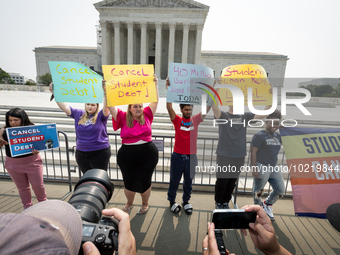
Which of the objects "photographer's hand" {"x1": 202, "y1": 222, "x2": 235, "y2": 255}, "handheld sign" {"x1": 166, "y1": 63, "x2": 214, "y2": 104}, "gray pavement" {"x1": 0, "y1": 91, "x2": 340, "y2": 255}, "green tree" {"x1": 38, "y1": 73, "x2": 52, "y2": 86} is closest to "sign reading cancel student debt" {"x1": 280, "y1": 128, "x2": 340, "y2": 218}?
"gray pavement" {"x1": 0, "y1": 91, "x2": 340, "y2": 255}

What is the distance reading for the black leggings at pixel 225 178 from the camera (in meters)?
2.79

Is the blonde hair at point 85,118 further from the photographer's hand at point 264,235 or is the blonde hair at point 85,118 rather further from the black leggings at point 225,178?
the photographer's hand at point 264,235

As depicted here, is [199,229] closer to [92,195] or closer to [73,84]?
[92,195]

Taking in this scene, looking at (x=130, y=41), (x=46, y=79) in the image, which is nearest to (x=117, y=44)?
(x=130, y=41)

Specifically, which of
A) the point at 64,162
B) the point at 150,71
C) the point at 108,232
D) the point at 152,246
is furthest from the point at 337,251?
the point at 64,162

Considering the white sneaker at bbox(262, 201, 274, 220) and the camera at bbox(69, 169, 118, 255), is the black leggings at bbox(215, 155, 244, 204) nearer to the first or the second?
the white sneaker at bbox(262, 201, 274, 220)

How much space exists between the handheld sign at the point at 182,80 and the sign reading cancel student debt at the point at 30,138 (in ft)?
6.79

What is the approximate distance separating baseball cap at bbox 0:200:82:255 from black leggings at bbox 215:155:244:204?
2501mm

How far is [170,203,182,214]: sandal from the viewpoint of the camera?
319cm

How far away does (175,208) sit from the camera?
3.22m

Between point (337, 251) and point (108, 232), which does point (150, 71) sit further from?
point (337, 251)

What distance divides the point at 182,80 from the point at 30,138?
2.51 metres

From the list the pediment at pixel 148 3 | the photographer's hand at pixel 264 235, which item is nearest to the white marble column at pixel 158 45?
the pediment at pixel 148 3

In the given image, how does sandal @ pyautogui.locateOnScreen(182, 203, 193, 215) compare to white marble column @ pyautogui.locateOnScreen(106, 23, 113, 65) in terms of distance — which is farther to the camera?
white marble column @ pyautogui.locateOnScreen(106, 23, 113, 65)
